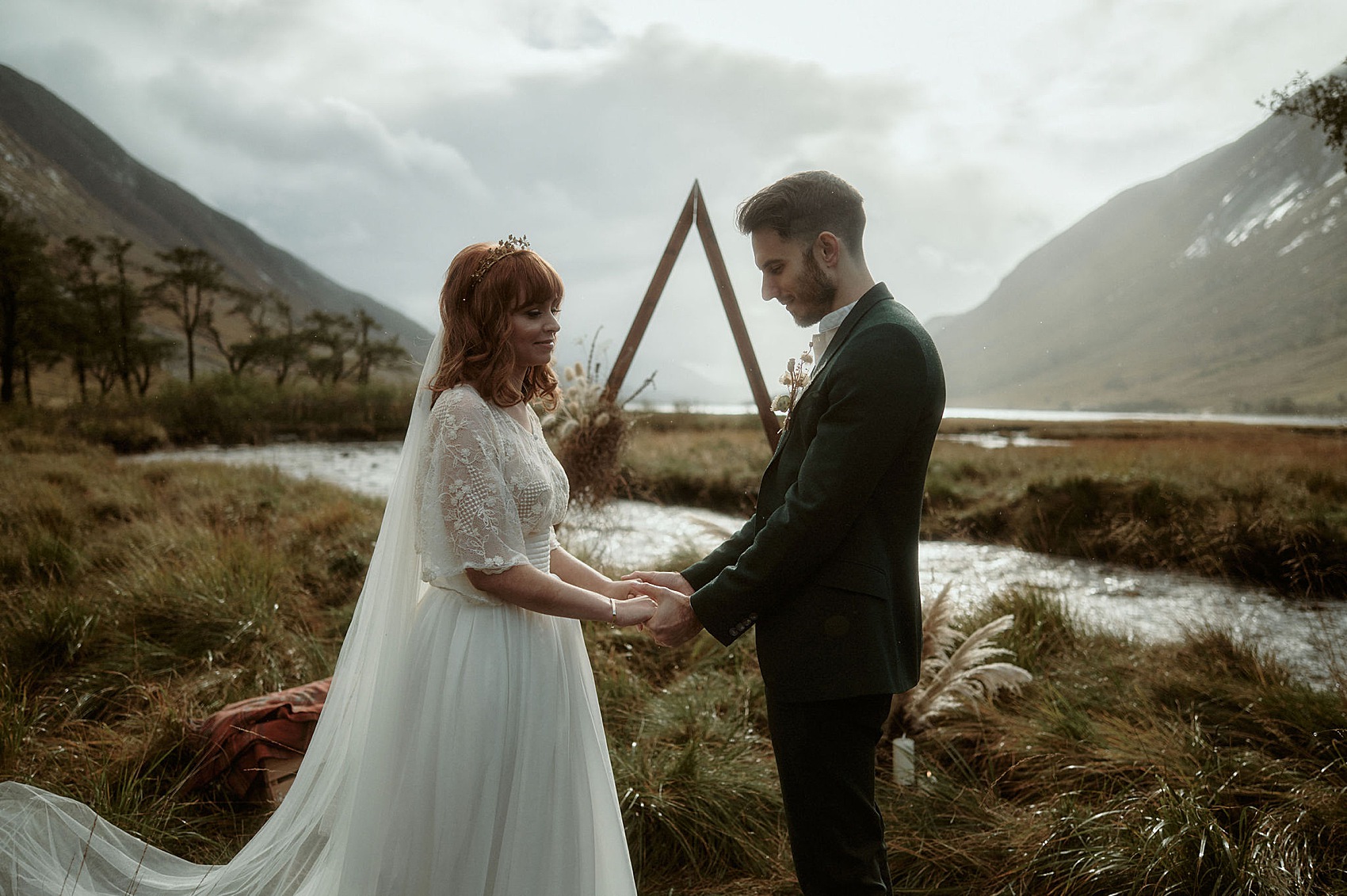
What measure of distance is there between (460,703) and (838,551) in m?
1.18

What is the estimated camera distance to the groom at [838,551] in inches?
71.1

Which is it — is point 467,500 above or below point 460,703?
above

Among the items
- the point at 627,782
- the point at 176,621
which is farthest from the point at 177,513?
the point at 627,782

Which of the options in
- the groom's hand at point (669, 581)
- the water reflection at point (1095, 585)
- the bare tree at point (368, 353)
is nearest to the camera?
the groom's hand at point (669, 581)

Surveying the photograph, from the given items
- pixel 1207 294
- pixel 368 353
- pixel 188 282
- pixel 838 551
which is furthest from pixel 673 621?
pixel 1207 294

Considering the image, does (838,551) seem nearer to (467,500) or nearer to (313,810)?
(467,500)

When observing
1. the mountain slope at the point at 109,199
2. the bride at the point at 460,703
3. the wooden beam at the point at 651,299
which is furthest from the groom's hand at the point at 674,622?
the mountain slope at the point at 109,199

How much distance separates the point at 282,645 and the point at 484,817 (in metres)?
3.28

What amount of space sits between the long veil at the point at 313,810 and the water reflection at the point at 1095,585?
7.25 ft

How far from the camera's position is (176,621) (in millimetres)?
4688

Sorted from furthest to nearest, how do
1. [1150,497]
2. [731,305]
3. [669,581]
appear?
[1150,497], [731,305], [669,581]

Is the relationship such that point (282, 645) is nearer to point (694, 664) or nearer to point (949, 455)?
point (694, 664)

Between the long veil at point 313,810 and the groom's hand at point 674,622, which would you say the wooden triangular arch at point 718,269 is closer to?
the groom's hand at point 674,622

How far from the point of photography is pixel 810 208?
201 cm
